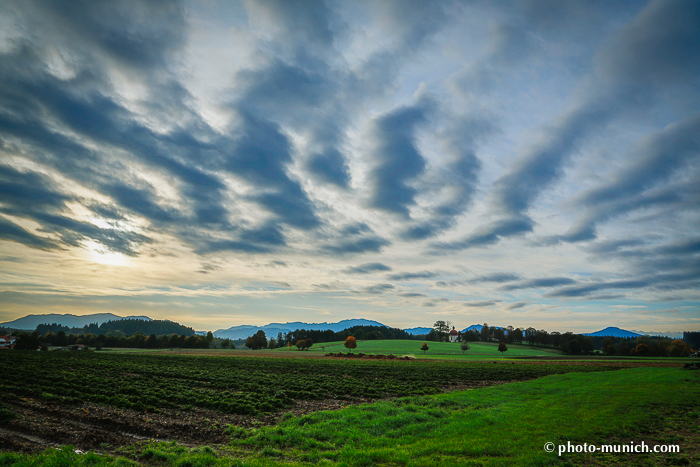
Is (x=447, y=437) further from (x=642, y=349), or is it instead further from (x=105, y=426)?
(x=642, y=349)

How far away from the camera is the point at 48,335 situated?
165 m

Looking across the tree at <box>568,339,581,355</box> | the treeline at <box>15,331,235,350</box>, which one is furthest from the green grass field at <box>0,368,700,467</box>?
the treeline at <box>15,331,235,350</box>

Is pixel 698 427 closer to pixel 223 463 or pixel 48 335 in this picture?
pixel 223 463

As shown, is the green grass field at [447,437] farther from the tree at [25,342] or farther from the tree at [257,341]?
the tree at [257,341]

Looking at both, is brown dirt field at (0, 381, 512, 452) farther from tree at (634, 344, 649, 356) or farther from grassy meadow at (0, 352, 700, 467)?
tree at (634, 344, 649, 356)

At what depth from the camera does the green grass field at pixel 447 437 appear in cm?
1119

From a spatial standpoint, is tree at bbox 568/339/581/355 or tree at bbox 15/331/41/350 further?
tree at bbox 568/339/581/355

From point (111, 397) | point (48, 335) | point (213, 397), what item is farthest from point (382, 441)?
point (48, 335)

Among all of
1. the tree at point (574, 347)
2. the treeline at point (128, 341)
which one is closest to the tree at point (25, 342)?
the treeline at point (128, 341)

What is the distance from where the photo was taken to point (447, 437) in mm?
14445

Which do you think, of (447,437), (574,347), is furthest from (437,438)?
(574,347)

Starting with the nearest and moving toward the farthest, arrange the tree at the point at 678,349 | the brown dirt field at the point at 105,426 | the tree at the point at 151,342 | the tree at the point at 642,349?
the brown dirt field at the point at 105,426 < the tree at the point at 678,349 < the tree at the point at 642,349 < the tree at the point at 151,342

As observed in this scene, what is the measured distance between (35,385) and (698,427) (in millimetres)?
46759

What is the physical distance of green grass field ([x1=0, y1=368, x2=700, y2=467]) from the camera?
11.2m
